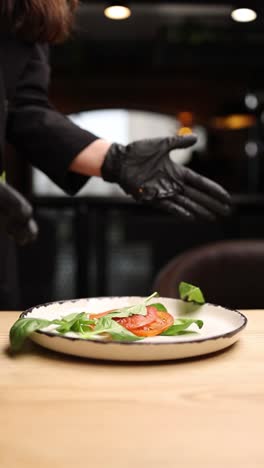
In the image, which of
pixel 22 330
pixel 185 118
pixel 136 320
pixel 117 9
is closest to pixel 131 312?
pixel 136 320

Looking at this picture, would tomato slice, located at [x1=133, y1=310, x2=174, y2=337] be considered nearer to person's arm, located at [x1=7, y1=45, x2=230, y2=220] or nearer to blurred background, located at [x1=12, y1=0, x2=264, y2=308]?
person's arm, located at [x1=7, y1=45, x2=230, y2=220]

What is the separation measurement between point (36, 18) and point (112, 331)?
0.81m

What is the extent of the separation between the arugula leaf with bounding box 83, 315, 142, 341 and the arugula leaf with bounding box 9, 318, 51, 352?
0.05m

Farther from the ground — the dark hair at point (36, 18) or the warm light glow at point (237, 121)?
the warm light glow at point (237, 121)

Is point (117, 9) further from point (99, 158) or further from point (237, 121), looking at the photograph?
point (99, 158)

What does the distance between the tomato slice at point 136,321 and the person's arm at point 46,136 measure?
61 centimetres

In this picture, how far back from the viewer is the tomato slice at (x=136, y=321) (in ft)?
2.33

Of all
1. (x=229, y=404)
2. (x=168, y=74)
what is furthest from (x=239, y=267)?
(x=168, y=74)

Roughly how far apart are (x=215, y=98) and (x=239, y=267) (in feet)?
13.3

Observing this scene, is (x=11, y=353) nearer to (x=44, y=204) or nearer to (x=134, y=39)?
(x=44, y=204)

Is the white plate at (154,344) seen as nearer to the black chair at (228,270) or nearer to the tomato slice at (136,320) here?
the tomato slice at (136,320)

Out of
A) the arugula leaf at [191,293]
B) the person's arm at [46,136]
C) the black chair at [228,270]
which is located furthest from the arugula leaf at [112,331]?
the black chair at [228,270]

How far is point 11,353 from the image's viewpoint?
71 centimetres

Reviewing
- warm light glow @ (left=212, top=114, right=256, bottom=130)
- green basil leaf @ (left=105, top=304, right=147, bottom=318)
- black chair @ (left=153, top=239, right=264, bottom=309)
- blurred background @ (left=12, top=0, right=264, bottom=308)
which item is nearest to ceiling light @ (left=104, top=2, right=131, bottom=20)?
blurred background @ (left=12, top=0, right=264, bottom=308)
